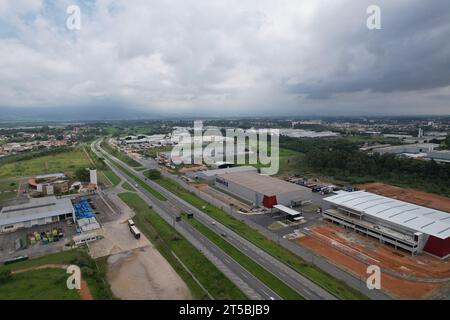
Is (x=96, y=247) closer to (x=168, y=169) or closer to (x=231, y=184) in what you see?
(x=231, y=184)

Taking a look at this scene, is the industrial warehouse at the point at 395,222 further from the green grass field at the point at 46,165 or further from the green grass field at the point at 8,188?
the green grass field at the point at 46,165

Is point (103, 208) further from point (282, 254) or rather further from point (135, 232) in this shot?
point (282, 254)

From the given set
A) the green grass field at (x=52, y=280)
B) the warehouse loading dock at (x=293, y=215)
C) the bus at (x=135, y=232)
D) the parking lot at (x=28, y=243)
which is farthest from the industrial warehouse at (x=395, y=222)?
A: the parking lot at (x=28, y=243)

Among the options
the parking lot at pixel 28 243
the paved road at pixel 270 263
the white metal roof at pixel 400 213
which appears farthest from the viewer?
the parking lot at pixel 28 243

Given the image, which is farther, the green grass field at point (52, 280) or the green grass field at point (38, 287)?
the green grass field at point (52, 280)

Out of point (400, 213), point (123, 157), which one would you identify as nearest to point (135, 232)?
point (400, 213)

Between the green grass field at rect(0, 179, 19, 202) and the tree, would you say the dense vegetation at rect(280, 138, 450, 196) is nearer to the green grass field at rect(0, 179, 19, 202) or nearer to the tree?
the tree

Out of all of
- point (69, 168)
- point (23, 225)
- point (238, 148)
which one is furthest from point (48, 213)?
point (238, 148)
